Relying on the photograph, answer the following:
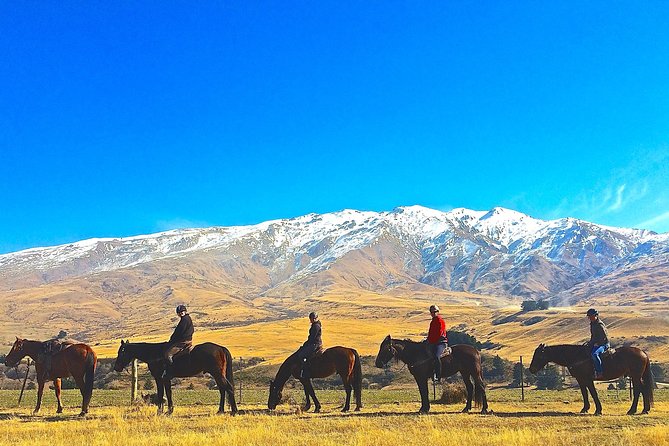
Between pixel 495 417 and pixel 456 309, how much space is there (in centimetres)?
16107

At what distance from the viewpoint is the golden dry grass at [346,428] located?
1207 cm

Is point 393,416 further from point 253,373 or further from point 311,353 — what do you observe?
point 253,373

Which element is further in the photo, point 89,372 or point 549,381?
point 549,381

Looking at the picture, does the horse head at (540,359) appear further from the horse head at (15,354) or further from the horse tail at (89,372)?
the horse head at (15,354)

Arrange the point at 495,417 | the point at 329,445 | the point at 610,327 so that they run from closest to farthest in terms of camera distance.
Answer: the point at 329,445 < the point at 495,417 < the point at 610,327

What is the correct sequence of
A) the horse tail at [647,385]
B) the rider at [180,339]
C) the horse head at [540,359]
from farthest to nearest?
the horse head at [540,359]
the horse tail at [647,385]
the rider at [180,339]

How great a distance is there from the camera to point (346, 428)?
14461 millimetres

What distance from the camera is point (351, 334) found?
109 m

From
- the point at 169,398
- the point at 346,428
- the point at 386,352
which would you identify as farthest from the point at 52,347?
the point at 386,352

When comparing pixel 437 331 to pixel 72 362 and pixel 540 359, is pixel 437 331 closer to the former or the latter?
pixel 540 359

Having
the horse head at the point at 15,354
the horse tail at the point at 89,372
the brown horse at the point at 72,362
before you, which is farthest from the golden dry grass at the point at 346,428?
the horse head at the point at 15,354

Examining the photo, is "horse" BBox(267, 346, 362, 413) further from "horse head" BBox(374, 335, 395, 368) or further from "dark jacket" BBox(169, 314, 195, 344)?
"dark jacket" BBox(169, 314, 195, 344)

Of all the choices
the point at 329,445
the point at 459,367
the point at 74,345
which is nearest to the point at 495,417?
the point at 459,367

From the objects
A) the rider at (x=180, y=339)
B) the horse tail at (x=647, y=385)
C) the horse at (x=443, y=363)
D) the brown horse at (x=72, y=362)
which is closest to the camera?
the rider at (x=180, y=339)
